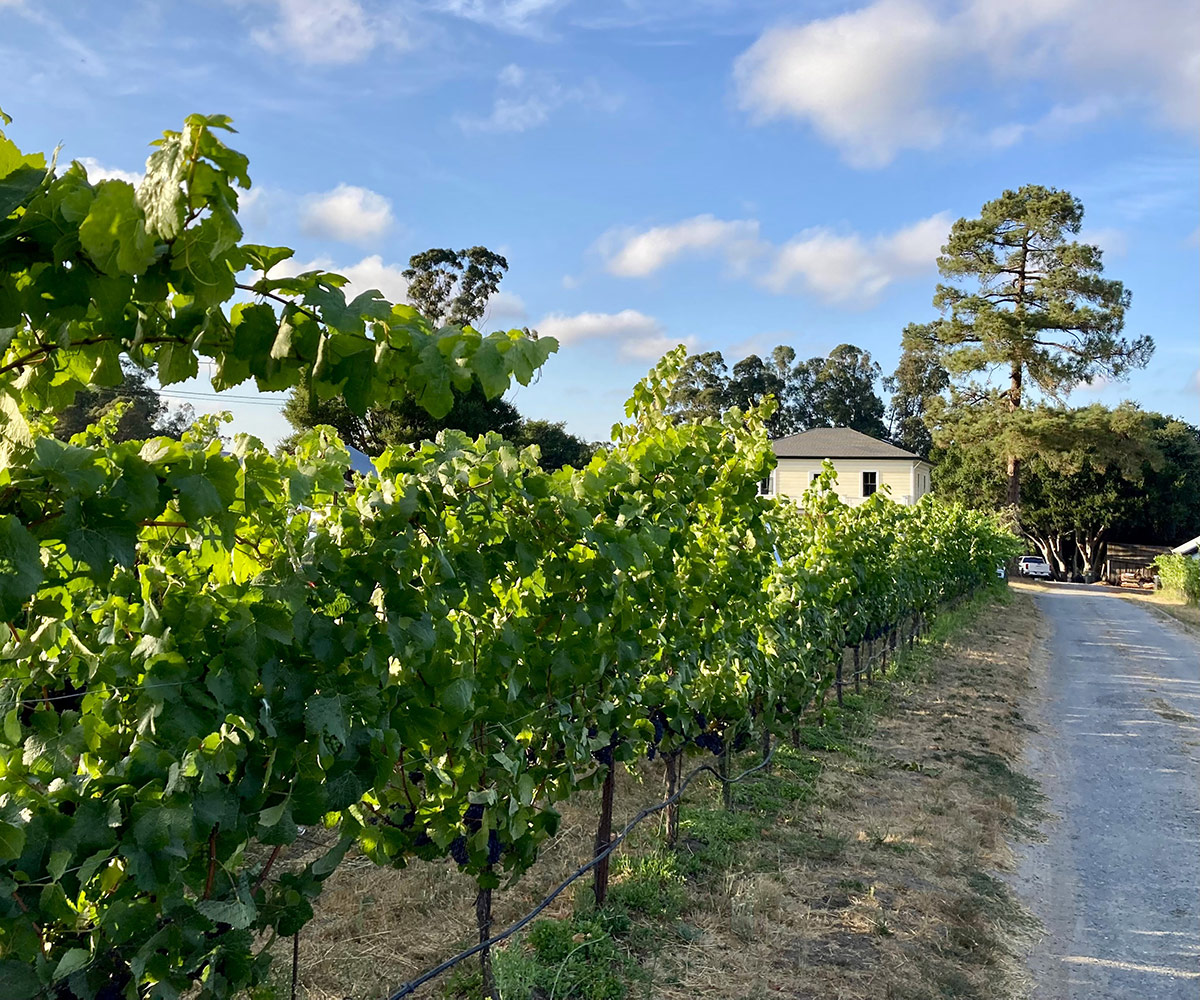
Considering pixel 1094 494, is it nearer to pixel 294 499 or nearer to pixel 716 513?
pixel 716 513

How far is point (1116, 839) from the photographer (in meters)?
6.24

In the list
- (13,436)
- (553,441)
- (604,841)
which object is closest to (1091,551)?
(553,441)

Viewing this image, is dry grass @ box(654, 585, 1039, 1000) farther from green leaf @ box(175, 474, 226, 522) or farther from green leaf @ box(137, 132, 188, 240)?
green leaf @ box(137, 132, 188, 240)

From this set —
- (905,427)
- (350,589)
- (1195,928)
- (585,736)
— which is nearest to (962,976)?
(1195,928)

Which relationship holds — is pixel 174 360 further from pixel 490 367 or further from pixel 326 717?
pixel 326 717

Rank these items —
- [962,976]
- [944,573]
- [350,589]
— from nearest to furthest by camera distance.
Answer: [350,589], [962,976], [944,573]

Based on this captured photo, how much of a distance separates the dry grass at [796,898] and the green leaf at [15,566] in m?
2.62

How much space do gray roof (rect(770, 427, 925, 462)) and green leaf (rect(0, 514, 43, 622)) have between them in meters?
43.6

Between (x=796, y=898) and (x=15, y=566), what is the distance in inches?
171

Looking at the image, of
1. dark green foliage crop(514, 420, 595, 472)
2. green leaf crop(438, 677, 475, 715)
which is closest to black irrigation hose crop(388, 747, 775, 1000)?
green leaf crop(438, 677, 475, 715)

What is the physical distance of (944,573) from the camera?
51.4ft

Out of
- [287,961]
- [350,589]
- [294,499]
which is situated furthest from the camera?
[287,961]

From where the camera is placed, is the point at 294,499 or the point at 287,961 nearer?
the point at 294,499

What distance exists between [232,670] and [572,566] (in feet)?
5.07
